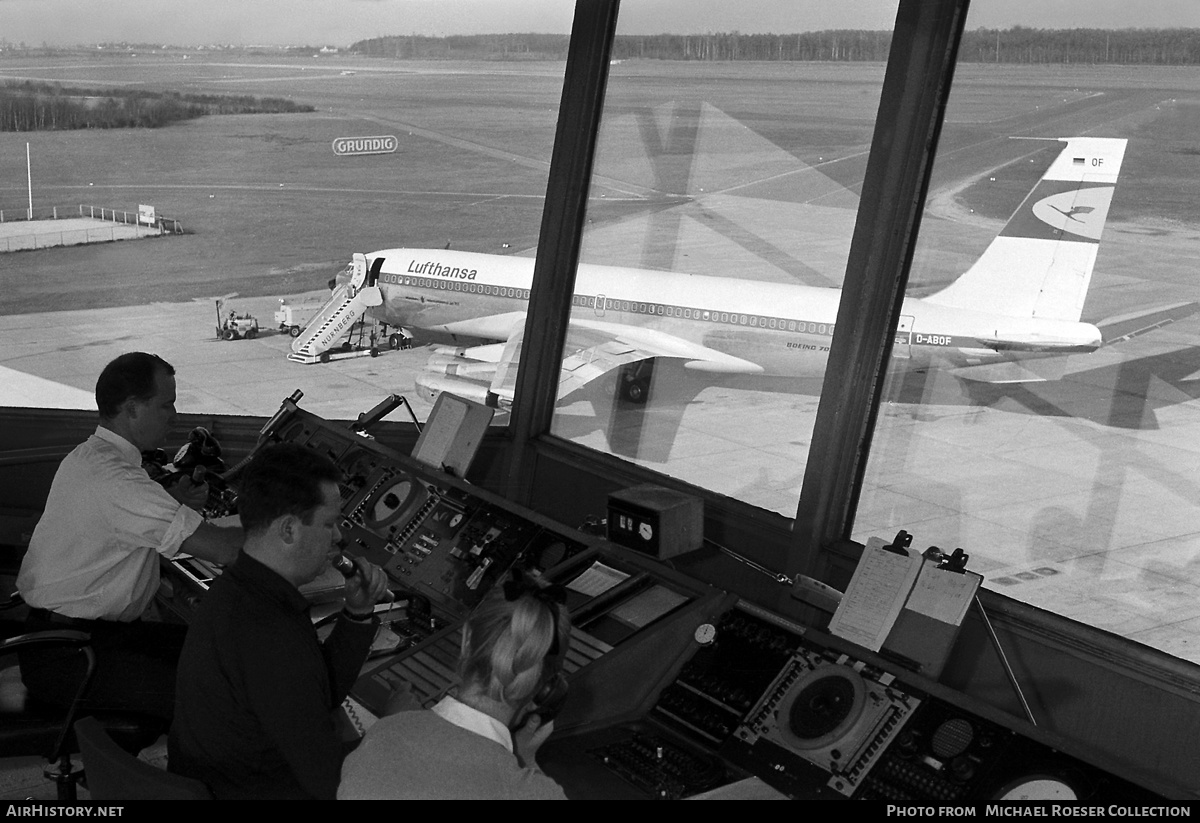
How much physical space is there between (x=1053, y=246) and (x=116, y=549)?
2761 millimetres

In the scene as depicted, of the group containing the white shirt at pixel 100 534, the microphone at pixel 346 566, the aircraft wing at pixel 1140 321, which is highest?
the aircraft wing at pixel 1140 321

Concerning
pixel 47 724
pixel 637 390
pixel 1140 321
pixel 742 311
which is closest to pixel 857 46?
pixel 742 311

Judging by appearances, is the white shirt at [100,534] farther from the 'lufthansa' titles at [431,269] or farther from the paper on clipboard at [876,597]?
the 'lufthansa' titles at [431,269]

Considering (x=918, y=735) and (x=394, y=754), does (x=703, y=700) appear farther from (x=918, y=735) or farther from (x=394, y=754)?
(x=394, y=754)

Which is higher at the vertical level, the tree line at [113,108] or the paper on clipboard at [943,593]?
the tree line at [113,108]

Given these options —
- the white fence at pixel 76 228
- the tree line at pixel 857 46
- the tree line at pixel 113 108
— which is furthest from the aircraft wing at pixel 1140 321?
the white fence at pixel 76 228

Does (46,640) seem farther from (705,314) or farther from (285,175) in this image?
(285,175)

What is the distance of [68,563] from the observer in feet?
9.89

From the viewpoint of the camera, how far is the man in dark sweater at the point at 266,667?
1.98 metres

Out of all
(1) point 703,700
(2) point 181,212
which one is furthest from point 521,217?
(1) point 703,700

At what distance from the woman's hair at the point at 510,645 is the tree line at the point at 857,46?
205 cm

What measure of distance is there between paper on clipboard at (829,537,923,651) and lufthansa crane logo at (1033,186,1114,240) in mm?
1235

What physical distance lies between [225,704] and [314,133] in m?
3.94

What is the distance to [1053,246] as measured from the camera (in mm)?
3230
